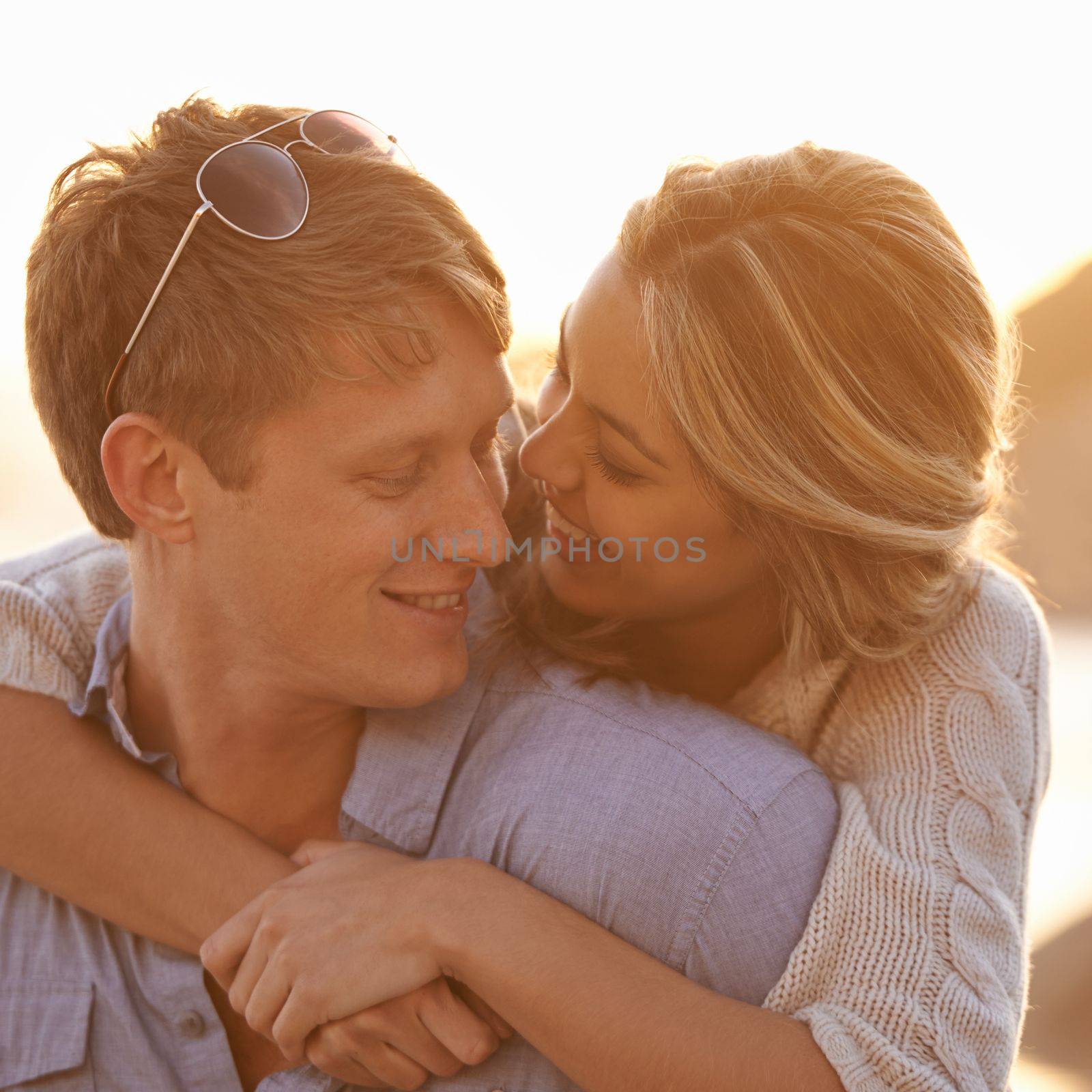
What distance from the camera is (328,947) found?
152 centimetres

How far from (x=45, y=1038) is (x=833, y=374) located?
156cm

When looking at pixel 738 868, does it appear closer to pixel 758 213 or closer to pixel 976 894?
pixel 976 894

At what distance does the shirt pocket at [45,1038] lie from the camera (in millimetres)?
1682

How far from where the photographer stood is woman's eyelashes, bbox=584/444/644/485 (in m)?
1.97

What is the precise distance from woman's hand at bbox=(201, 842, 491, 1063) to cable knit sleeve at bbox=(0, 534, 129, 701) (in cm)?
61

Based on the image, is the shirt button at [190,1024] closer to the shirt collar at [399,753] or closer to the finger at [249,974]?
the finger at [249,974]

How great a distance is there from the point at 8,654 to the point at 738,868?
1.27 m

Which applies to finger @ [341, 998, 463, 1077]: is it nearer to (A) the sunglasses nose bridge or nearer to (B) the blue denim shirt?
(B) the blue denim shirt

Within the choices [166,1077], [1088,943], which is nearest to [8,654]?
[166,1077]

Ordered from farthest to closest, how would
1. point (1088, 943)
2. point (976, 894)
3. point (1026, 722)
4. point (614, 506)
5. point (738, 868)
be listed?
point (1088, 943), point (614, 506), point (1026, 722), point (976, 894), point (738, 868)

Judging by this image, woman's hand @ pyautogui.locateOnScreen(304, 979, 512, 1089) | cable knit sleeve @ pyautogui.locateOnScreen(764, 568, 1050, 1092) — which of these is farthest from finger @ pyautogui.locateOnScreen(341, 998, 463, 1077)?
cable knit sleeve @ pyautogui.locateOnScreen(764, 568, 1050, 1092)

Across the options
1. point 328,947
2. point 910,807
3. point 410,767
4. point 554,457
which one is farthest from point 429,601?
point 910,807

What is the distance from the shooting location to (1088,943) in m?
3.25

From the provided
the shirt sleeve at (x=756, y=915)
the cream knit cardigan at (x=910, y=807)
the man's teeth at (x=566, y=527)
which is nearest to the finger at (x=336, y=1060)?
the shirt sleeve at (x=756, y=915)
